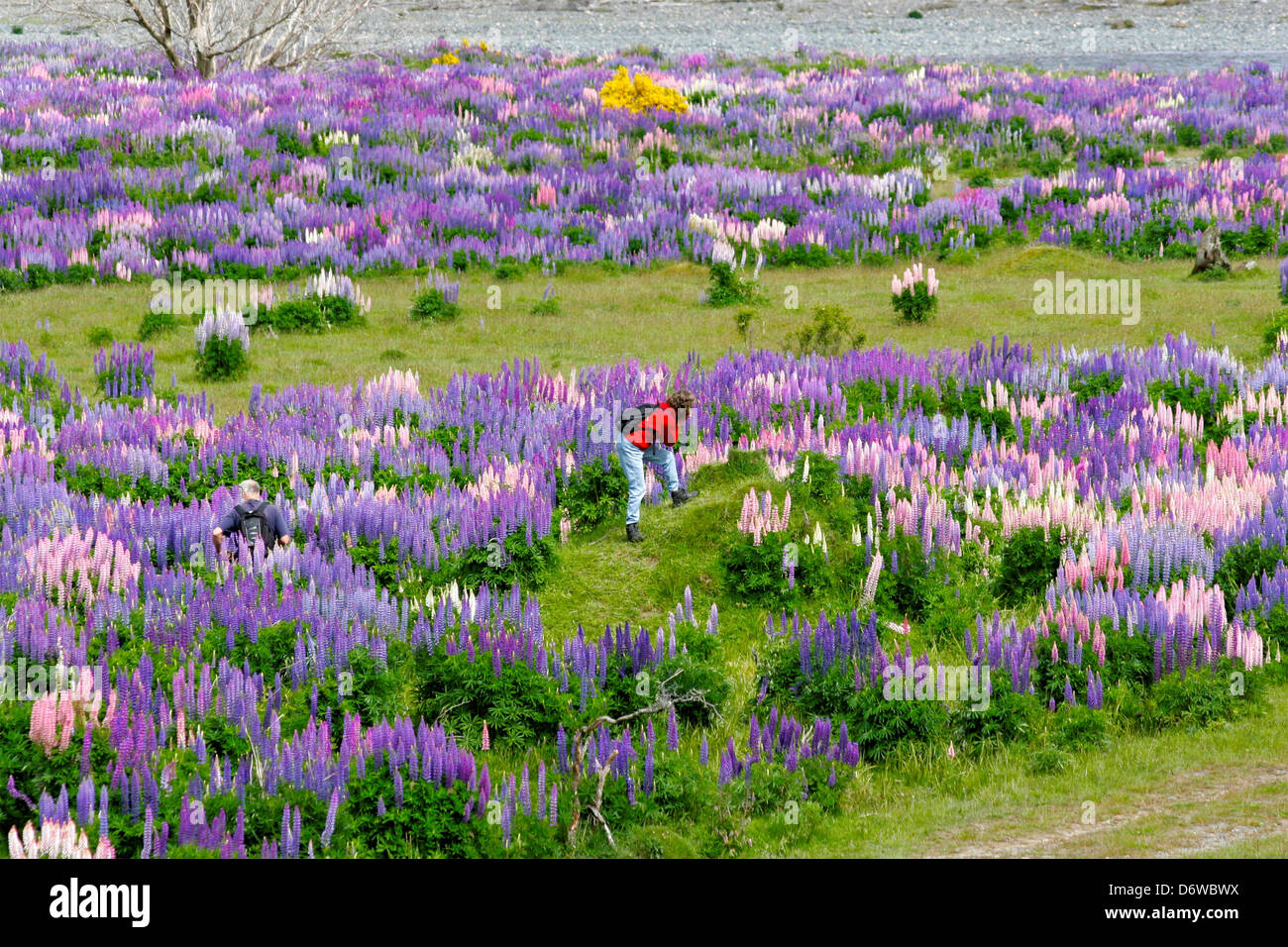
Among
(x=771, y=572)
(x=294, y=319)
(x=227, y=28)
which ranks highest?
(x=227, y=28)

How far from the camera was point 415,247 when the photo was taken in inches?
848

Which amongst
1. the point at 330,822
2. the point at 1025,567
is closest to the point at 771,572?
the point at 1025,567

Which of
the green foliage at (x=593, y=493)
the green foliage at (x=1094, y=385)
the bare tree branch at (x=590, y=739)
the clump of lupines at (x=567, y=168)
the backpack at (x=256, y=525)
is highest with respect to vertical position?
the clump of lupines at (x=567, y=168)

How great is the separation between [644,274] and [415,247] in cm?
344

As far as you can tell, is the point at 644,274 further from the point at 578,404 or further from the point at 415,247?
the point at 578,404

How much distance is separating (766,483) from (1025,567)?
2369 millimetres

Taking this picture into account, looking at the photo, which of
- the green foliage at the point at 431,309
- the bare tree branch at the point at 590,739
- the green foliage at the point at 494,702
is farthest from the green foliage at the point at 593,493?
the green foliage at the point at 431,309

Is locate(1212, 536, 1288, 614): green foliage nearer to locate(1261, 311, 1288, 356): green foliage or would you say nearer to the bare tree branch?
the bare tree branch

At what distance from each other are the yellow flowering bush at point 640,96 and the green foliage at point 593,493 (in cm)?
1693

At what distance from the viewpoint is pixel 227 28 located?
32.5 m

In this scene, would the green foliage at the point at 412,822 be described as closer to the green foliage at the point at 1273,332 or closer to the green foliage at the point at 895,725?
the green foliage at the point at 895,725

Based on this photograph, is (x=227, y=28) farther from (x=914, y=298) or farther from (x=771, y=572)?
(x=771, y=572)

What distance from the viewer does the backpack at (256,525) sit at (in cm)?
1144

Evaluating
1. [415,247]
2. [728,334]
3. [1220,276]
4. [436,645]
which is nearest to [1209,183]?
[1220,276]
